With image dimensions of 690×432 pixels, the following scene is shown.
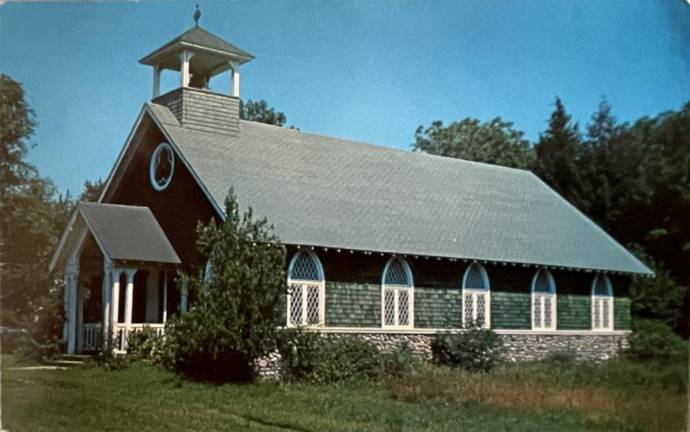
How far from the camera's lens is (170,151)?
11.3 meters

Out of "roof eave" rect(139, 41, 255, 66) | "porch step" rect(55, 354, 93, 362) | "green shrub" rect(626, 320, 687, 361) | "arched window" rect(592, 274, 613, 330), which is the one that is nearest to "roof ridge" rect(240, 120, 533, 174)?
"roof eave" rect(139, 41, 255, 66)

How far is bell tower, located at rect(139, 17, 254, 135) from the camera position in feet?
26.5

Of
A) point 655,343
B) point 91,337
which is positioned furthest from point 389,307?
point 91,337

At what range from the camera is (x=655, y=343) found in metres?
9.77

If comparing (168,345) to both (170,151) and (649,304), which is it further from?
(649,304)

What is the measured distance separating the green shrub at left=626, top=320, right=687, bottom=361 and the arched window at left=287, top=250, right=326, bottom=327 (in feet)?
12.8

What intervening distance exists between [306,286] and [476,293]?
2291mm

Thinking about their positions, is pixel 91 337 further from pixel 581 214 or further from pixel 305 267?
pixel 581 214

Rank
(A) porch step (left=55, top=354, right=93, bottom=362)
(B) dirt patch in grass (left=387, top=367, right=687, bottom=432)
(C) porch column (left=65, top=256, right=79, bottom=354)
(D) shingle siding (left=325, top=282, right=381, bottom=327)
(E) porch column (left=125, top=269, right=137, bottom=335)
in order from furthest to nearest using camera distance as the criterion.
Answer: (D) shingle siding (left=325, top=282, right=381, bottom=327) → (E) porch column (left=125, top=269, right=137, bottom=335) → (B) dirt patch in grass (left=387, top=367, right=687, bottom=432) → (C) porch column (left=65, top=256, right=79, bottom=354) → (A) porch step (left=55, top=354, right=93, bottom=362)

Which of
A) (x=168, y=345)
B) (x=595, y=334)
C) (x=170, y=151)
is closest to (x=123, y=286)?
(x=170, y=151)

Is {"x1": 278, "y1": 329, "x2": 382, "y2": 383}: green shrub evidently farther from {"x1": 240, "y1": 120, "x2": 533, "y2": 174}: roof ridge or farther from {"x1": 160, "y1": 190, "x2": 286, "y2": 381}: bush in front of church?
{"x1": 240, "y1": 120, "x2": 533, "y2": 174}: roof ridge

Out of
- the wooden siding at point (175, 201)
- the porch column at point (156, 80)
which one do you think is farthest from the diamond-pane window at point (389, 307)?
the porch column at point (156, 80)

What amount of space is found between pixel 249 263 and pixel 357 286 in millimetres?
2288

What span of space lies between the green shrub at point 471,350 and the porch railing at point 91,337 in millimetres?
3681
